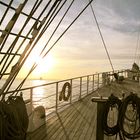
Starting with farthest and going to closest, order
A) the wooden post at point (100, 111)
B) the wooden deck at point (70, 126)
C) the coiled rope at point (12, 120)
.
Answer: the wooden deck at point (70, 126) < the wooden post at point (100, 111) < the coiled rope at point (12, 120)

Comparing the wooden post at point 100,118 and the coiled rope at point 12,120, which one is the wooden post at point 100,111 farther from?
the coiled rope at point 12,120

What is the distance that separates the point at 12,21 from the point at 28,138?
2.78 metres

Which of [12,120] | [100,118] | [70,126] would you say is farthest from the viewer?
[70,126]

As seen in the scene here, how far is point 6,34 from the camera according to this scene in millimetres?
4664

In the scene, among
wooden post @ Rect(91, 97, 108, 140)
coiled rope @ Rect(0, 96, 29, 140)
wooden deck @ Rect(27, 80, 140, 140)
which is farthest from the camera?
wooden deck @ Rect(27, 80, 140, 140)

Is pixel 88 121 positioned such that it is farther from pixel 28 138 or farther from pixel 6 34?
pixel 6 34

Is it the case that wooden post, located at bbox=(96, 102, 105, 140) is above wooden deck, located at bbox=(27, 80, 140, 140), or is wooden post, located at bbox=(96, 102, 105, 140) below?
above

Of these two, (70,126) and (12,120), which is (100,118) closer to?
(12,120)

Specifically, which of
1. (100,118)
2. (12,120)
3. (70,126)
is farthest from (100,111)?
(70,126)

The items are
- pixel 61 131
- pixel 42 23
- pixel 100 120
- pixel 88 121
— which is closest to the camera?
pixel 100 120

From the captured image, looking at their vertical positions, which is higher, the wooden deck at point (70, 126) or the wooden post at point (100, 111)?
the wooden post at point (100, 111)

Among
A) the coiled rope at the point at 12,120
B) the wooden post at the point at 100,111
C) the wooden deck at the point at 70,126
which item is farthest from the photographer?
the wooden deck at the point at 70,126

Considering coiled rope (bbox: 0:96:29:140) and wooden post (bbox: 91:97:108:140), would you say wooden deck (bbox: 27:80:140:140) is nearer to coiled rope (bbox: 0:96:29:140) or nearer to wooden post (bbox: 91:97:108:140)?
wooden post (bbox: 91:97:108:140)

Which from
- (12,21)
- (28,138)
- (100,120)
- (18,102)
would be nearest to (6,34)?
(12,21)
